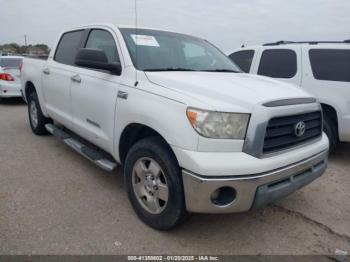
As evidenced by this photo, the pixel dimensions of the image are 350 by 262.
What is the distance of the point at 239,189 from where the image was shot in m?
2.37

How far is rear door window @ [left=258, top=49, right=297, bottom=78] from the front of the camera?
5.49 m

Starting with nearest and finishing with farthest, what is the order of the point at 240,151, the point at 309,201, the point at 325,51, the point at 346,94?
the point at 240,151, the point at 309,201, the point at 346,94, the point at 325,51

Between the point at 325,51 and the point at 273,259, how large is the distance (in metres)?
3.83

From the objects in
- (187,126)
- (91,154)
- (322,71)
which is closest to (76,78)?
(91,154)

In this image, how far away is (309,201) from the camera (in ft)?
11.9

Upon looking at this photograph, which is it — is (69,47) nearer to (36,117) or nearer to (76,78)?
(76,78)

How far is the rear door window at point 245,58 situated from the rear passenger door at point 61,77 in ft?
10.0

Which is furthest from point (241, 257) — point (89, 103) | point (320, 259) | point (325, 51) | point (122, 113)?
point (325, 51)

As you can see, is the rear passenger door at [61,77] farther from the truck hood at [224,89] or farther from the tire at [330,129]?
the tire at [330,129]

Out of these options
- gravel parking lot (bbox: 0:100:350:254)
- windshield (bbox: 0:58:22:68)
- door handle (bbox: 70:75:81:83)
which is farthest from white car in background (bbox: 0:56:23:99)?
door handle (bbox: 70:75:81:83)

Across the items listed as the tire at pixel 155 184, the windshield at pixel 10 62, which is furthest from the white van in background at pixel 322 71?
the windshield at pixel 10 62

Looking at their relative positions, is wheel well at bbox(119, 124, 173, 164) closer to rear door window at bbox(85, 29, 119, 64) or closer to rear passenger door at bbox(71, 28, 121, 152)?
rear passenger door at bbox(71, 28, 121, 152)

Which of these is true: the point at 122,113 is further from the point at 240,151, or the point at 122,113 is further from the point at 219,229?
the point at 219,229

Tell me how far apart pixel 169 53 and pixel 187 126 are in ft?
4.69
